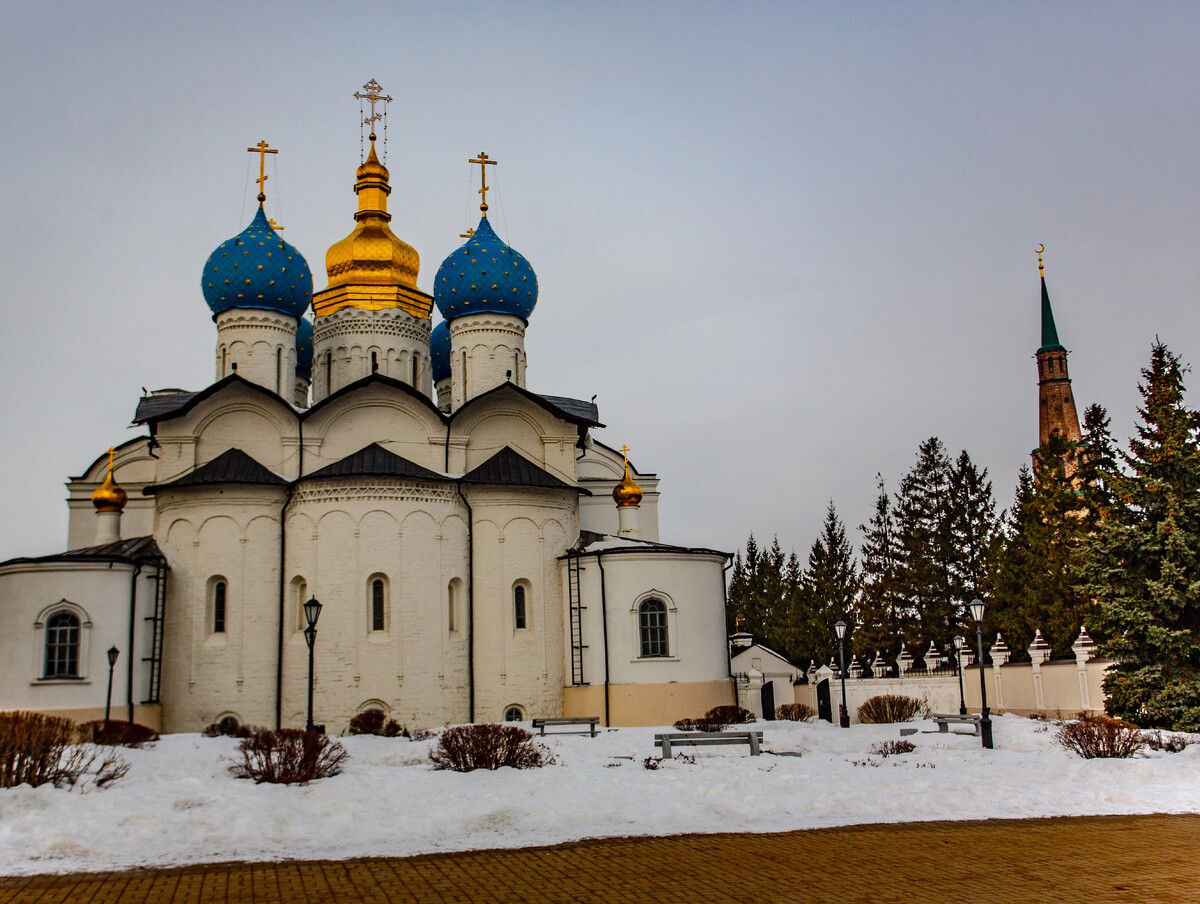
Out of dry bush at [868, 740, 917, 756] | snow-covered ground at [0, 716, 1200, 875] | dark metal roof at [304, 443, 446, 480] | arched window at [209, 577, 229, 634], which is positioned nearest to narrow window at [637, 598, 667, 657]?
dark metal roof at [304, 443, 446, 480]

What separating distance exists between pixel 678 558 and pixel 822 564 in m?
20.7

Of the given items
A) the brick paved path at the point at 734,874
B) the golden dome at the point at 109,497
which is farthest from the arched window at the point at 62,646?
the brick paved path at the point at 734,874

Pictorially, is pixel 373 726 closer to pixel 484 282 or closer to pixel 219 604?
pixel 219 604

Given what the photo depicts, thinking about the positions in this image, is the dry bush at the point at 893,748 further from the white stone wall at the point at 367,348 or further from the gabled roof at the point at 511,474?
the white stone wall at the point at 367,348

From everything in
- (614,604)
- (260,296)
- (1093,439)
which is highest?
(260,296)

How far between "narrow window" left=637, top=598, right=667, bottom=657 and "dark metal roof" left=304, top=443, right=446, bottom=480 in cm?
541

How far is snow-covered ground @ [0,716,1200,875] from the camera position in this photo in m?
9.18

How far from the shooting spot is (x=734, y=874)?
8.14 metres

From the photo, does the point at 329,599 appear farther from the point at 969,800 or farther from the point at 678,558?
the point at 969,800

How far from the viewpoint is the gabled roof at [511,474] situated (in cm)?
2523

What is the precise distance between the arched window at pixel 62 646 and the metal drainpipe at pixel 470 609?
7896mm

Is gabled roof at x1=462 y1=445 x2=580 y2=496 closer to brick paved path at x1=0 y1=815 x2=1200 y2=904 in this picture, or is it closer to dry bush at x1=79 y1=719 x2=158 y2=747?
dry bush at x1=79 y1=719 x2=158 y2=747

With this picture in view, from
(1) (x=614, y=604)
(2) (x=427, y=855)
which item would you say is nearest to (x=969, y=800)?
(2) (x=427, y=855)

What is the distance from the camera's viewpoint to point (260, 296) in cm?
2714
